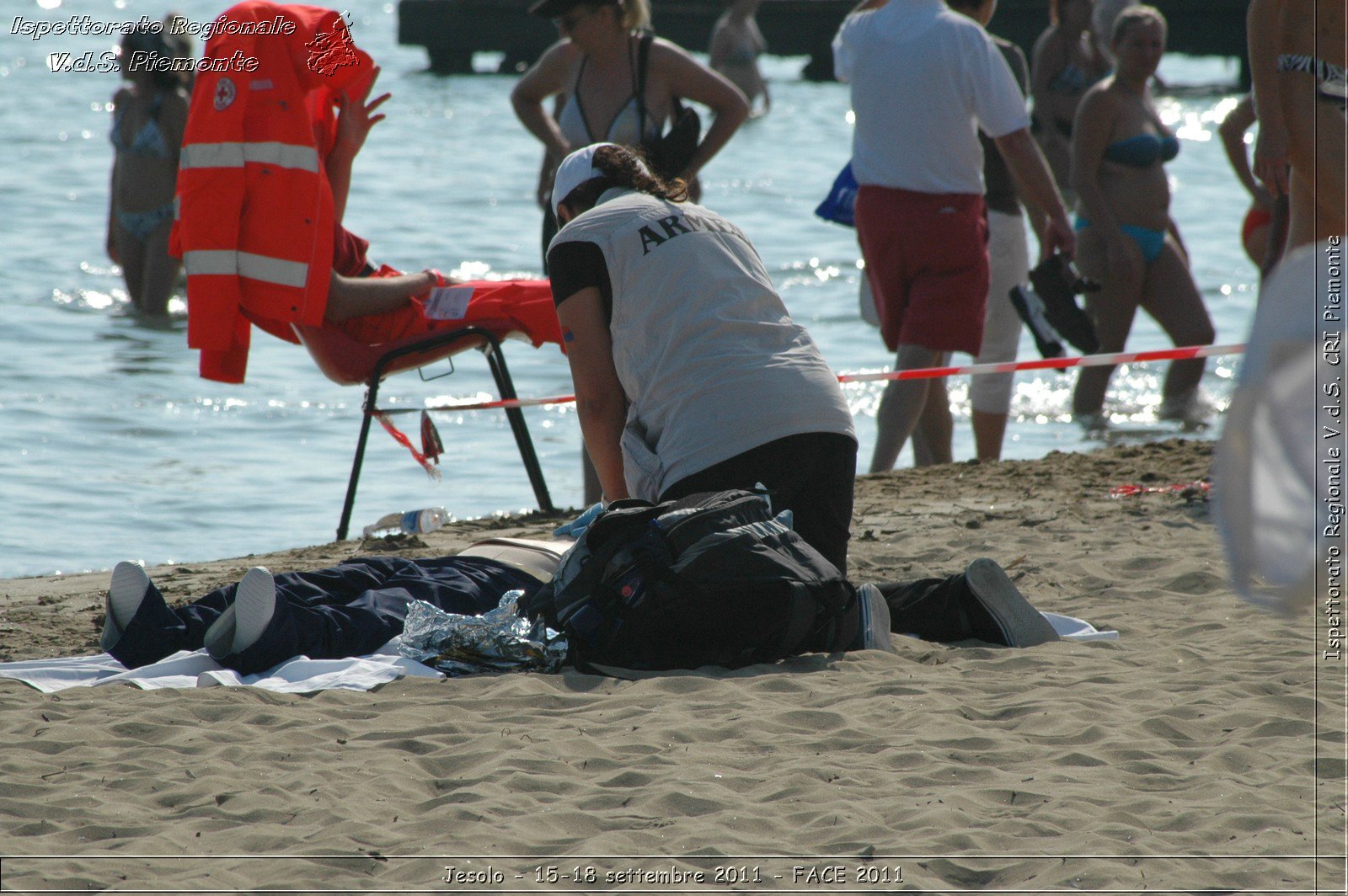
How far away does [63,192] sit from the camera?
16.6 m

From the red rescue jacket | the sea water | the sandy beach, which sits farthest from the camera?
the sea water

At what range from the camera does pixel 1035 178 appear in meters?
5.70

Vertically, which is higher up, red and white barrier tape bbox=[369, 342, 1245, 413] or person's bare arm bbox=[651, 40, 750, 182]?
person's bare arm bbox=[651, 40, 750, 182]

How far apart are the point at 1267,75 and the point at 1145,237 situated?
2.63 meters

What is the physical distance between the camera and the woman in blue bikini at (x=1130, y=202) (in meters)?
7.10

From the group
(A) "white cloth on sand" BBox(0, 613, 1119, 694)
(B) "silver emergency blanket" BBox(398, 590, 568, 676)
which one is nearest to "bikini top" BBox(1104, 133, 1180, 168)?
(B) "silver emergency blanket" BBox(398, 590, 568, 676)

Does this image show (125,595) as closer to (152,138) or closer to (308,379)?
(308,379)

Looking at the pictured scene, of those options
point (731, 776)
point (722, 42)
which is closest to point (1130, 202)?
point (731, 776)

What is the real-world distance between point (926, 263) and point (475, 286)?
172cm

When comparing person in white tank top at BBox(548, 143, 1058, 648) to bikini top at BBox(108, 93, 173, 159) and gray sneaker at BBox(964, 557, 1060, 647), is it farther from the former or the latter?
bikini top at BBox(108, 93, 173, 159)

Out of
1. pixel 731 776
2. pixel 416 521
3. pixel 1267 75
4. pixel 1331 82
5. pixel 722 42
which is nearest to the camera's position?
pixel 731 776

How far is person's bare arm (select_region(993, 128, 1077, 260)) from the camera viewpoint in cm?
567

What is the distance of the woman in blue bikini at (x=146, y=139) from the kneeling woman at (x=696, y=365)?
6657 millimetres

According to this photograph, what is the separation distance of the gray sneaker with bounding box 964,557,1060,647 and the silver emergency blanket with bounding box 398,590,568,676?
1126 mm
